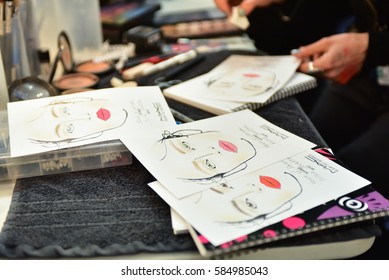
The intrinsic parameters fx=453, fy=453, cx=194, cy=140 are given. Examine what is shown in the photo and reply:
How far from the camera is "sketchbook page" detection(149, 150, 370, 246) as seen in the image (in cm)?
45

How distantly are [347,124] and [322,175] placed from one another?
0.63 meters

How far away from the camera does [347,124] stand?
1104mm

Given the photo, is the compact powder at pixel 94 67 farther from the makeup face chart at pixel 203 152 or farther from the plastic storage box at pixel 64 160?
the plastic storage box at pixel 64 160

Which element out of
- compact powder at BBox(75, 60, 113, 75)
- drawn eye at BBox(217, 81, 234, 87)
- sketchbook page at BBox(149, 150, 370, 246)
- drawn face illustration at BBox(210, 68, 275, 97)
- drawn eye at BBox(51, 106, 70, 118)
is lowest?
compact powder at BBox(75, 60, 113, 75)

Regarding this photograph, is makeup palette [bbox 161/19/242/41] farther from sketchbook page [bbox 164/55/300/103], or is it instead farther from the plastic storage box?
the plastic storage box

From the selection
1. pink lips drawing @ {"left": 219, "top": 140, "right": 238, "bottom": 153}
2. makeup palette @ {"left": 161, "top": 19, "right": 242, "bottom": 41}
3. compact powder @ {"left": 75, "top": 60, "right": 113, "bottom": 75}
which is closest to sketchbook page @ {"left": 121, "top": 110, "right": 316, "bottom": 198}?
pink lips drawing @ {"left": 219, "top": 140, "right": 238, "bottom": 153}

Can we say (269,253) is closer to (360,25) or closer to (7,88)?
(7,88)

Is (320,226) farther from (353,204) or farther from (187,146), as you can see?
(187,146)

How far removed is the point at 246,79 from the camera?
80cm

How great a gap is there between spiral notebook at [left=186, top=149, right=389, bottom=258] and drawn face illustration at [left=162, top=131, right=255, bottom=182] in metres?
0.10

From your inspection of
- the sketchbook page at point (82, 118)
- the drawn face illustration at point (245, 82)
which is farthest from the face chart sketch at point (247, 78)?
the sketchbook page at point (82, 118)

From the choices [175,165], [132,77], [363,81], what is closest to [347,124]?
[363,81]

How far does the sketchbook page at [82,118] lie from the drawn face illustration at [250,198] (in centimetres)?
17

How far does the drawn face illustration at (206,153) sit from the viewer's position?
53cm
